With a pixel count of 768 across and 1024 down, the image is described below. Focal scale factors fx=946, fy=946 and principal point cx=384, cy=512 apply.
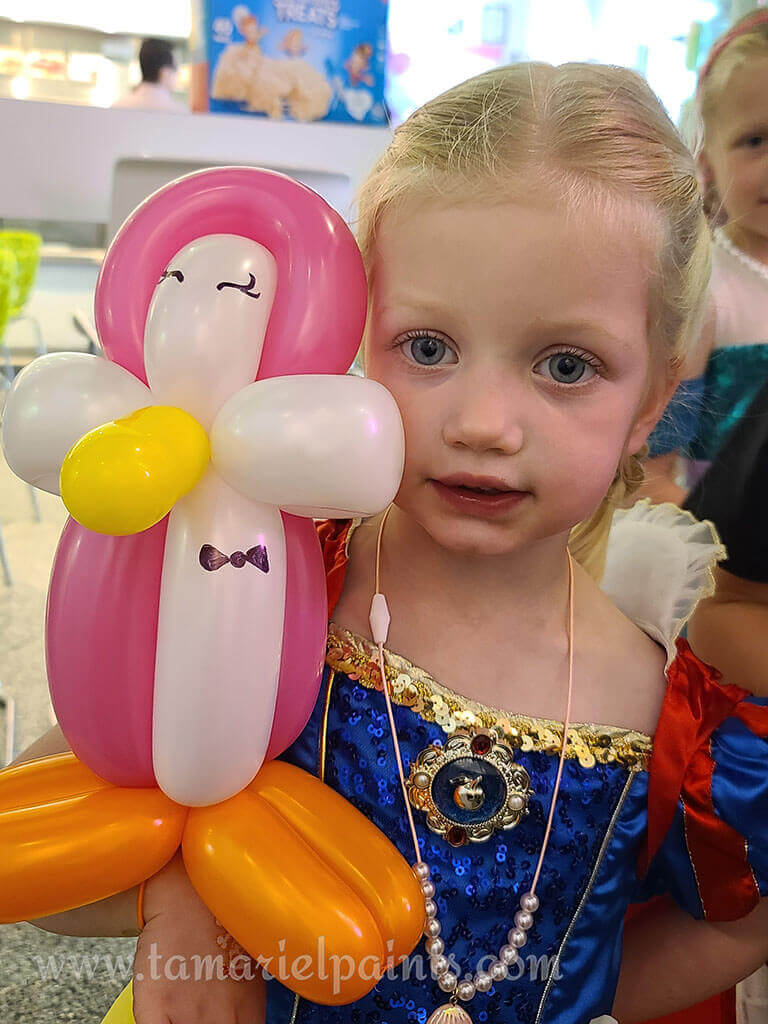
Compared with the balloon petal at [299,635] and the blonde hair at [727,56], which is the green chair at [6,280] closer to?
the blonde hair at [727,56]

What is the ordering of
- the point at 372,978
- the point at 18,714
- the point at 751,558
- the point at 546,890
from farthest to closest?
the point at 18,714, the point at 751,558, the point at 546,890, the point at 372,978

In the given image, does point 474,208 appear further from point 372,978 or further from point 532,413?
point 372,978

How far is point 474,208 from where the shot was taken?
706mm

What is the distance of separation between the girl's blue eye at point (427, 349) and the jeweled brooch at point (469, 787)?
31 centimetres

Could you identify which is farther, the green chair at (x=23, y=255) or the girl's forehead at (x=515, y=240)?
the green chair at (x=23, y=255)

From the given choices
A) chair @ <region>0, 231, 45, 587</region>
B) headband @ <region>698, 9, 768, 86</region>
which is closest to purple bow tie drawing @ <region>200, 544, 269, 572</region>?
headband @ <region>698, 9, 768, 86</region>

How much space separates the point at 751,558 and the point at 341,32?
2.05 metres

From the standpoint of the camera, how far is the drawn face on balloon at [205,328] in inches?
24.4

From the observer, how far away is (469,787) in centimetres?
78

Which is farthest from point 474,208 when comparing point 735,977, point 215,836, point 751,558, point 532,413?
point 735,977

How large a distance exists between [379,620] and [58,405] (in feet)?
1.09

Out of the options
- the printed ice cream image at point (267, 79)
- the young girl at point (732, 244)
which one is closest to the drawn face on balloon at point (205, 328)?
the young girl at point (732, 244)

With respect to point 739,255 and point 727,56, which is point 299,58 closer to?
point 727,56

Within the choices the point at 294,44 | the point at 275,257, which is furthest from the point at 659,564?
the point at 294,44
